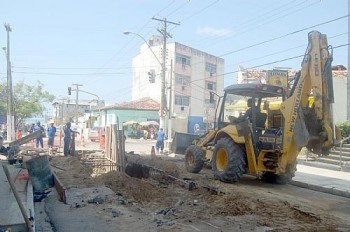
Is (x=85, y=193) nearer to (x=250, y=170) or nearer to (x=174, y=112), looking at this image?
(x=250, y=170)

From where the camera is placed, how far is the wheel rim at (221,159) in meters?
10.8

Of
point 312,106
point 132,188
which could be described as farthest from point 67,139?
point 312,106

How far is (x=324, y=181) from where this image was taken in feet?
40.2

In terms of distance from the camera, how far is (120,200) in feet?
27.6

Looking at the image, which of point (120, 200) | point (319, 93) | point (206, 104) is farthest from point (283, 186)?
point (206, 104)

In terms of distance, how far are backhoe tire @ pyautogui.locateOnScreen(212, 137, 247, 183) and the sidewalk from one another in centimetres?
240

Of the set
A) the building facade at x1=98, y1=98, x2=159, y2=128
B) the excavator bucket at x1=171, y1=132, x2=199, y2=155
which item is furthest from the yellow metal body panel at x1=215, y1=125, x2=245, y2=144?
the building facade at x1=98, y1=98, x2=159, y2=128

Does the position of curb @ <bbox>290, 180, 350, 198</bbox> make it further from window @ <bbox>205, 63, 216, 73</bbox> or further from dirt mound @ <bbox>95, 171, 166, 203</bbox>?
window @ <bbox>205, 63, 216, 73</bbox>

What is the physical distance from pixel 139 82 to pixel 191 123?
23944mm

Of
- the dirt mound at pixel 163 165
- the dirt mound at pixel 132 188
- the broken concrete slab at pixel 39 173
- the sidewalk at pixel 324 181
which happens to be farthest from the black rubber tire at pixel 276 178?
the broken concrete slab at pixel 39 173

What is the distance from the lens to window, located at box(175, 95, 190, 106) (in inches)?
2039

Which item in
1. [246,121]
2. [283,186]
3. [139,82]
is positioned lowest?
[283,186]

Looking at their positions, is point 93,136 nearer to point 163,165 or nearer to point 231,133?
point 163,165

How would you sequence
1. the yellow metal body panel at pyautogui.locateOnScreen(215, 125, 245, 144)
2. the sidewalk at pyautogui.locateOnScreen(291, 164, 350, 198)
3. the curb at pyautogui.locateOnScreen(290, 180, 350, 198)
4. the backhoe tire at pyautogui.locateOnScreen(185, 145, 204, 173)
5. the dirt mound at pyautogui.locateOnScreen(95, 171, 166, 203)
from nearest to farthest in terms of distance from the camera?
the dirt mound at pyautogui.locateOnScreen(95, 171, 166, 203), the curb at pyautogui.locateOnScreen(290, 180, 350, 198), the yellow metal body panel at pyautogui.locateOnScreen(215, 125, 245, 144), the sidewalk at pyautogui.locateOnScreen(291, 164, 350, 198), the backhoe tire at pyautogui.locateOnScreen(185, 145, 204, 173)
